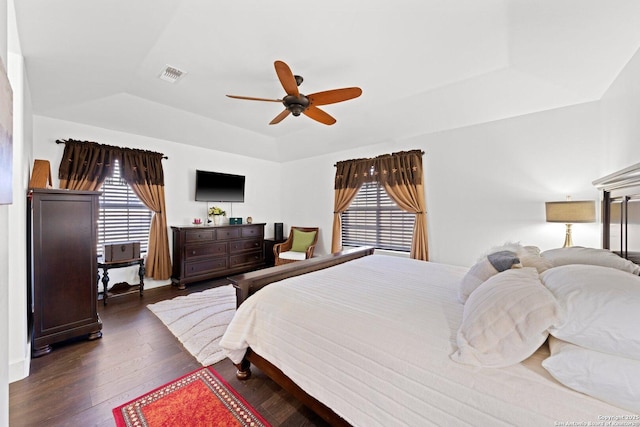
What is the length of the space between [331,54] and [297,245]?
3672mm

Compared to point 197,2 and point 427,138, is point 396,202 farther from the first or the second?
point 197,2

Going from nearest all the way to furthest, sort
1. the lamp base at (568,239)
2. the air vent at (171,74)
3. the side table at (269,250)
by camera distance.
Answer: the air vent at (171,74) → the lamp base at (568,239) → the side table at (269,250)

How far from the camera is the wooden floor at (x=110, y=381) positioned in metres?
1.63

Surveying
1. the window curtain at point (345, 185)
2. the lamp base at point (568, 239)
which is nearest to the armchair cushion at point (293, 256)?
the window curtain at point (345, 185)

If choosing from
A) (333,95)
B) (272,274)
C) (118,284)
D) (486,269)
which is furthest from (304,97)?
(118,284)

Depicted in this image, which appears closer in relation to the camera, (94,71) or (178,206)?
(94,71)

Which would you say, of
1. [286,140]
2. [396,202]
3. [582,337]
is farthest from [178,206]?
[582,337]

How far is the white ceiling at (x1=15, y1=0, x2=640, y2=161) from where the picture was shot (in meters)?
1.80

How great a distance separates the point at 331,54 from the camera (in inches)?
93.4

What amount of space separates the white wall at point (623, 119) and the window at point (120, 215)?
5.78m

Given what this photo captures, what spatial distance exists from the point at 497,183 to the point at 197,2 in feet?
12.6

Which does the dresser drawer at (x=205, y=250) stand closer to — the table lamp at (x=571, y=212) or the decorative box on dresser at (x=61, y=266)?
the decorative box on dresser at (x=61, y=266)

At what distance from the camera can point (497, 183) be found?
3398mm

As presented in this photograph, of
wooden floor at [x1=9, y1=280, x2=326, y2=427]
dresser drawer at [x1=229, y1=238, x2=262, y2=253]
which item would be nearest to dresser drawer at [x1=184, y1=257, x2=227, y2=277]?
dresser drawer at [x1=229, y1=238, x2=262, y2=253]
